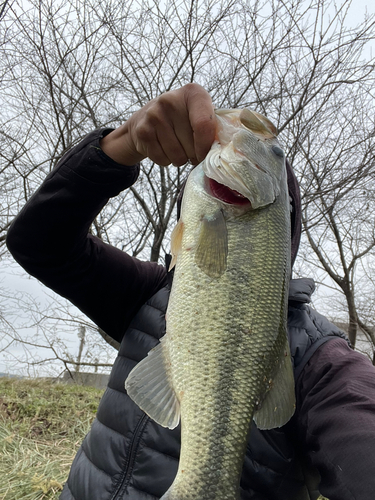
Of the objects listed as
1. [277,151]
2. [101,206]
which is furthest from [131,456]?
[277,151]

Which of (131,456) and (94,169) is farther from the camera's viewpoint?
(94,169)

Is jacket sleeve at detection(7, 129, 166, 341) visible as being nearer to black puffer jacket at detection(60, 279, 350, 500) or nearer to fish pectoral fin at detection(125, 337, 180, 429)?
black puffer jacket at detection(60, 279, 350, 500)

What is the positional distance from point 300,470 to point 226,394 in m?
0.67

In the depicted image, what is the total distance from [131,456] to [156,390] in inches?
→ 21.3

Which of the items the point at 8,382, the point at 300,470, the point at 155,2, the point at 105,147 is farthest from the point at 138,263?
the point at 8,382

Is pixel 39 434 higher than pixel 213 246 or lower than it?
lower

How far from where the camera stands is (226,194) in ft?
5.60

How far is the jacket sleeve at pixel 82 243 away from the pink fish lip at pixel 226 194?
1.55 ft

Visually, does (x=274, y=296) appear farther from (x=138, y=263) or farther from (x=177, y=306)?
(x=138, y=263)

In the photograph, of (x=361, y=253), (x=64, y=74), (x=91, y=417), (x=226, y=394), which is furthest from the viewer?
(x=361, y=253)

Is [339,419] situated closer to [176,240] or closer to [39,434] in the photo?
Answer: [176,240]

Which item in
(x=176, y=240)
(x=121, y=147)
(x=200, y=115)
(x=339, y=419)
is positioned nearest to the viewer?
(x=339, y=419)

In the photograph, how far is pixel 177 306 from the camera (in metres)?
1.49

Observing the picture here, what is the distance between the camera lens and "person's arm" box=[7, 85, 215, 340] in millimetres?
1601
